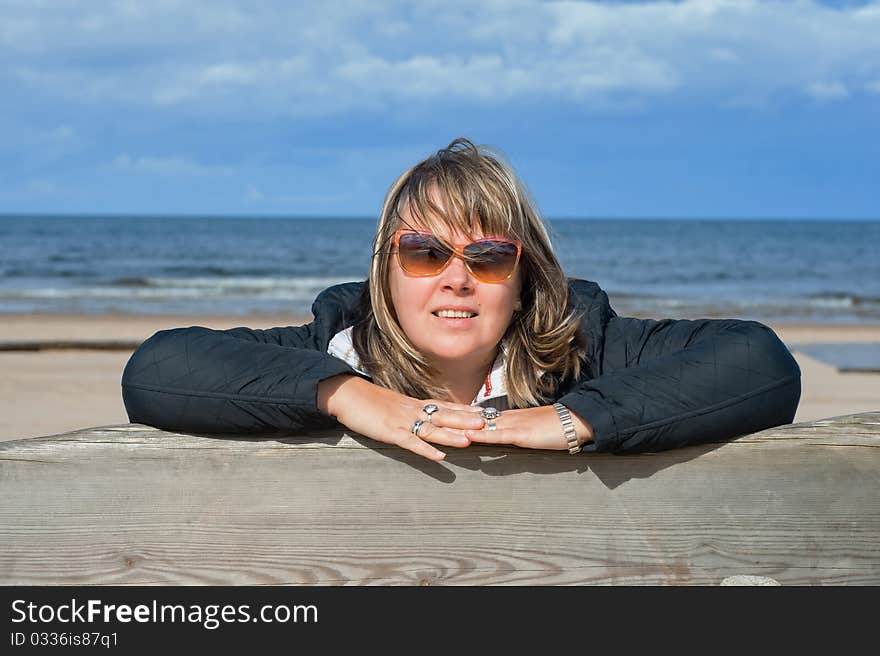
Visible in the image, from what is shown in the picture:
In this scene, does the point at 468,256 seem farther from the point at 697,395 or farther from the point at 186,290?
the point at 186,290

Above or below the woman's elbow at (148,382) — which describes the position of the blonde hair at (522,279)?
above

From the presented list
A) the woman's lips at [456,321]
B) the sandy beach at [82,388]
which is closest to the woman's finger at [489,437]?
the woman's lips at [456,321]

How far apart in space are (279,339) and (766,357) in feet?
4.09

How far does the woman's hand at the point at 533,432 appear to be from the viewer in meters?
1.61

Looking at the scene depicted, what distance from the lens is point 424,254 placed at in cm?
226

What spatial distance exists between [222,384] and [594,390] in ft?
2.48

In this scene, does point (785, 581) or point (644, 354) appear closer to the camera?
point (785, 581)

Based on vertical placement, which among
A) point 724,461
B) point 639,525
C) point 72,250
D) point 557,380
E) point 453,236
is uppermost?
point 72,250

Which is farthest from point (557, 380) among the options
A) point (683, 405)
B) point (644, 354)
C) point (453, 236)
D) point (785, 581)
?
point (785, 581)

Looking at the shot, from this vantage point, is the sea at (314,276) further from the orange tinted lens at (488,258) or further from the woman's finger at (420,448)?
the woman's finger at (420,448)

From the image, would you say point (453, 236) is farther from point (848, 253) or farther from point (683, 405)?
point (848, 253)

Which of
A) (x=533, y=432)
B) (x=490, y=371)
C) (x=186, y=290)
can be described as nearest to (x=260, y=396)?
(x=533, y=432)

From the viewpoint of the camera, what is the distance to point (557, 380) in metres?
2.44

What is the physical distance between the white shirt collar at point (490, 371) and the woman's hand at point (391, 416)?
0.56 meters
